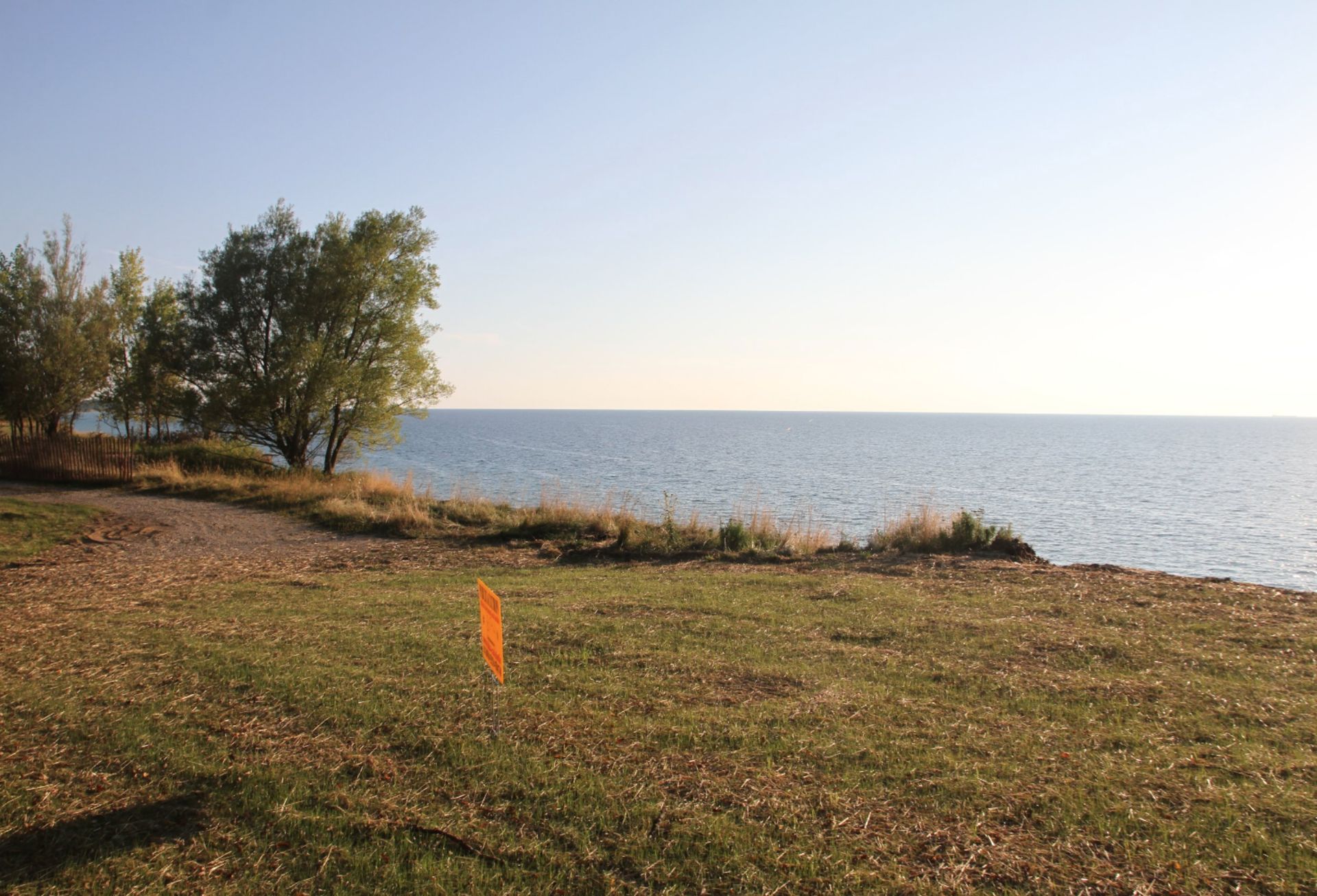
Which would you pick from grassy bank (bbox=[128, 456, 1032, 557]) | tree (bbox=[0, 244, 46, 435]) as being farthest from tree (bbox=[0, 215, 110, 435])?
grassy bank (bbox=[128, 456, 1032, 557])

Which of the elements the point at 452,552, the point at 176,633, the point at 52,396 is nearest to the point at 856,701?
the point at 176,633

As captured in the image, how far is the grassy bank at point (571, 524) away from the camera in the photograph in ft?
47.7

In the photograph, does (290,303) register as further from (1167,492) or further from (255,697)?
(1167,492)

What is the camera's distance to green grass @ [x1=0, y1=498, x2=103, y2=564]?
13242 millimetres

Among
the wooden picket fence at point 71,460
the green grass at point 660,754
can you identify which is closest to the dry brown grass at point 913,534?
the green grass at point 660,754

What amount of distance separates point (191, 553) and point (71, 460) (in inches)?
565

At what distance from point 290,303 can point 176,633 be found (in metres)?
21.2

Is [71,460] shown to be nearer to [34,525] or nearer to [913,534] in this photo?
[34,525]

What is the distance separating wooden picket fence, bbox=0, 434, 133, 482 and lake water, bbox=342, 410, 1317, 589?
8510 millimetres

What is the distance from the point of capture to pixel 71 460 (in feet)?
77.0

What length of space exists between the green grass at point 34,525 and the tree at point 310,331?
8472 millimetres

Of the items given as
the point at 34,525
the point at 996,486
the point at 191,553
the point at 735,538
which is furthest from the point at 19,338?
the point at 996,486

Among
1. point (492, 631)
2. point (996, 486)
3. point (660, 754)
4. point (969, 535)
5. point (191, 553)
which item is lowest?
point (996, 486)

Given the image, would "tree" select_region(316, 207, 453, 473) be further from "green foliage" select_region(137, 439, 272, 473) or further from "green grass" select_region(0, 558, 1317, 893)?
"green grass" select_region(0, 558, 1317, 893)
